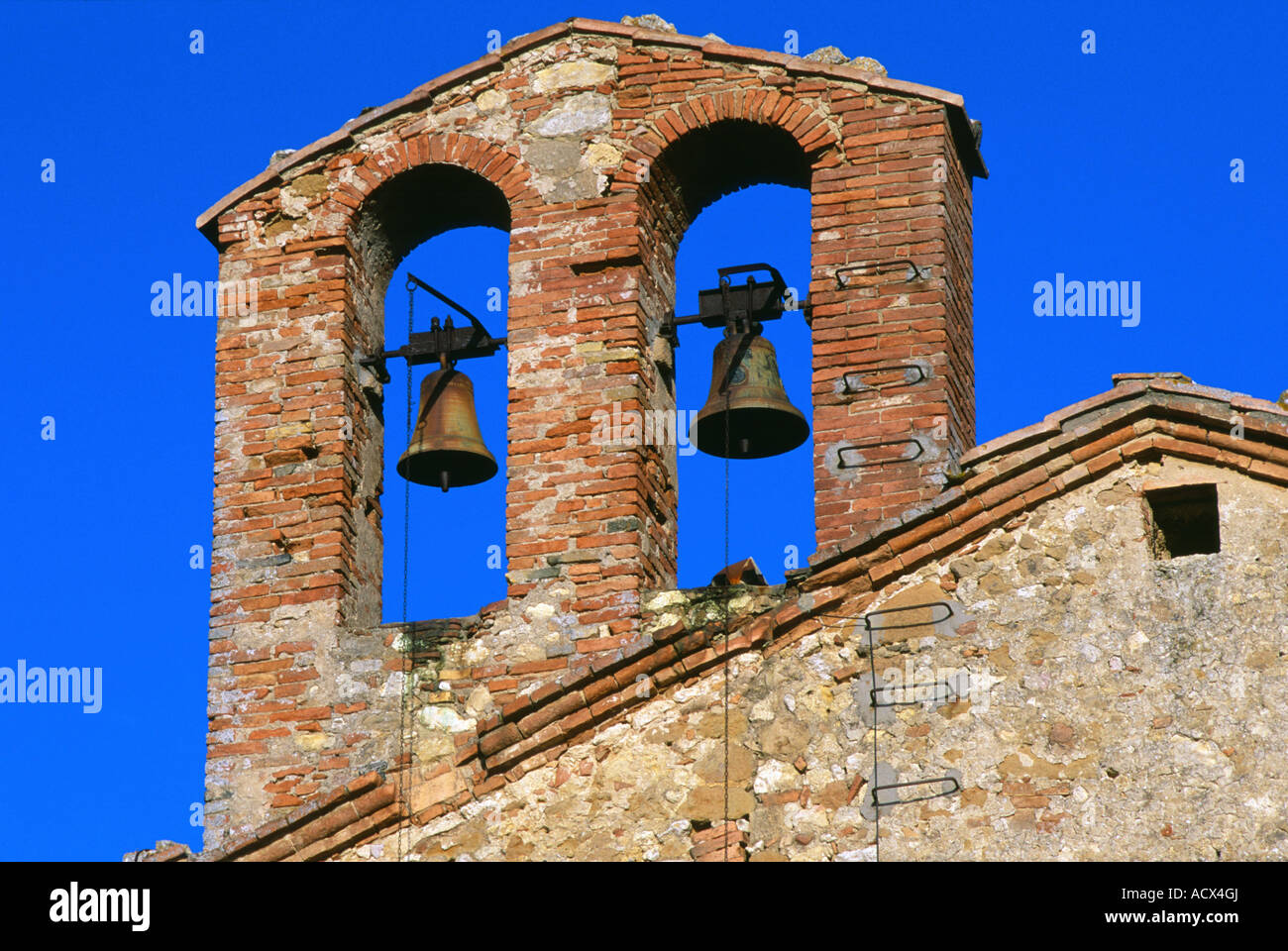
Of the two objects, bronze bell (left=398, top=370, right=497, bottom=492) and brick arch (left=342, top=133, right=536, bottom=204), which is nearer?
bronze bell (left=398, top=370, right=497, bottom=492)

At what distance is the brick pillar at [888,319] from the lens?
504 inches

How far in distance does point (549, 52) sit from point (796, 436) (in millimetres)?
2236

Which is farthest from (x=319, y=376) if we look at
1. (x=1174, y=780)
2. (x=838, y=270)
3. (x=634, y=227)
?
(x=1174, y=780)

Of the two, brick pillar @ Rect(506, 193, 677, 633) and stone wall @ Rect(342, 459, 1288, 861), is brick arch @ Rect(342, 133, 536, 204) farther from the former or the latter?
stone wall @ Rect(342, 459, 1288, 861)

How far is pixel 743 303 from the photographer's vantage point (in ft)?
44.1

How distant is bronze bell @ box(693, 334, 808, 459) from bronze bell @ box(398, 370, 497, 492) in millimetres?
1032

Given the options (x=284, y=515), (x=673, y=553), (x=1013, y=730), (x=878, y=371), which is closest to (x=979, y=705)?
(x=1013, y=730)

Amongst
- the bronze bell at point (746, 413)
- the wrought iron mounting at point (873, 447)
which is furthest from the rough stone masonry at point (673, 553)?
the bronze bell at point (746, 413)

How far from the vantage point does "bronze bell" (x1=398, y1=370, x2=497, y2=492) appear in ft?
44.5

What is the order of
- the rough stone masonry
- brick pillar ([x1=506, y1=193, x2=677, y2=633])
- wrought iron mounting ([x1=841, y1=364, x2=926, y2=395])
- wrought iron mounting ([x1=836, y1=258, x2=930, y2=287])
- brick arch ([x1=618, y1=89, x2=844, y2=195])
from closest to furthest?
the rough stone masonry < wrought iron mounting ([x1=841, y1=364, x2=926, y2=395]) < brick pillar ([x1=506, y1=193, x2=677, y2=633]) < wrought iron mounting ([x1=836, y1=258, x2=930, y2=287]) < brick arch ([x1=618, y1=89, x2=844, y2=195])

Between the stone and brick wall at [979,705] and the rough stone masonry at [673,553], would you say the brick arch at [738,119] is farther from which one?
the stone and brick wall at [979,705]

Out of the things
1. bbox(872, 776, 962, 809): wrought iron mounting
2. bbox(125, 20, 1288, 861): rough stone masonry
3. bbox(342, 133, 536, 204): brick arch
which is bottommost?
bbox(872, 776, 962, 809): wrought iron mounting

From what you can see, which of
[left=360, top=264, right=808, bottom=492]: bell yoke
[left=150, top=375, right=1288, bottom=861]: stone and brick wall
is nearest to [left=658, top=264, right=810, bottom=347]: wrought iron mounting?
[left=360, top=264, right=808, bottom=492]: bell yoke
